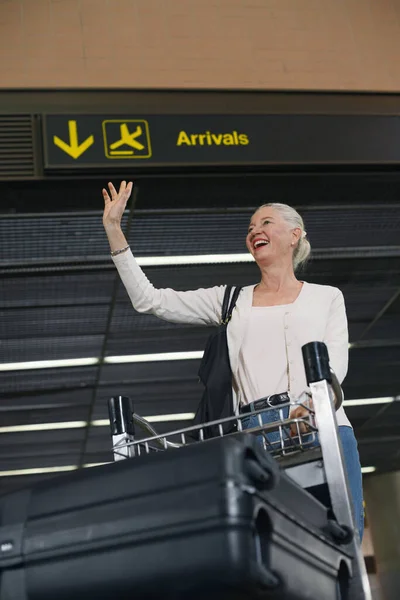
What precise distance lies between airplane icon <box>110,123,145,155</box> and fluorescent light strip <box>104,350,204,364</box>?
15.2 ft

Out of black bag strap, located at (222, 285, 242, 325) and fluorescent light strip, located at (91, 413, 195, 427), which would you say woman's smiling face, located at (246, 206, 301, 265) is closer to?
black bag strap, located at (222, 285, 242, 325)

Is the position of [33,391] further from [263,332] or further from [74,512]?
[74,512]

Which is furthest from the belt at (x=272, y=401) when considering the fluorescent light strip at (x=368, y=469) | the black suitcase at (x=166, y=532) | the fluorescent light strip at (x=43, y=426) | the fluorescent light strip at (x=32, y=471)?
the fluorescent light strip at (x=368, y=469)

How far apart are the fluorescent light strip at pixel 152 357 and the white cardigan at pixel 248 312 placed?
7.09 metres

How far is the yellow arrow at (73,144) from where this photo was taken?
516 centimetres

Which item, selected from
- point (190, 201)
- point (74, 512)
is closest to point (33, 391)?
point (190, 201)

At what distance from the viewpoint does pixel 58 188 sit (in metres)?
5.58

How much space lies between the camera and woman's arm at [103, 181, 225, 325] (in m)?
2.43

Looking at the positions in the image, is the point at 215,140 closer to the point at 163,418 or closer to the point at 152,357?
the point at 152,357

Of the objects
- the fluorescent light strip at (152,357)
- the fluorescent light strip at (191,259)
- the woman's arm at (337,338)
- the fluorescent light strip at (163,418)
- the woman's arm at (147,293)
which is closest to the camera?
the woman's arm at (337,338)

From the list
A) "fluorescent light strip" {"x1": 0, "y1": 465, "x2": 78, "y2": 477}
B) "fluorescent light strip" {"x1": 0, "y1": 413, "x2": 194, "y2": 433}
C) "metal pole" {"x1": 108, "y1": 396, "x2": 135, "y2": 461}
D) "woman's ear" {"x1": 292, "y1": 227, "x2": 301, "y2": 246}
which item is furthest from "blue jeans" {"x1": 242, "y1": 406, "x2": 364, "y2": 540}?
"fluorescent light strip" {"x1": 0, "y1": 465, "x2": 78, "y2": 477}

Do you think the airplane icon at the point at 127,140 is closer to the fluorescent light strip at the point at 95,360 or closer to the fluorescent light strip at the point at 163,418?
the fluorescent light strip at the point at 95,360

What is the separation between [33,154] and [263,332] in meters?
3.16

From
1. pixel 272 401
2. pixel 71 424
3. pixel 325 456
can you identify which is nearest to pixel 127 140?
pixel 272 401
